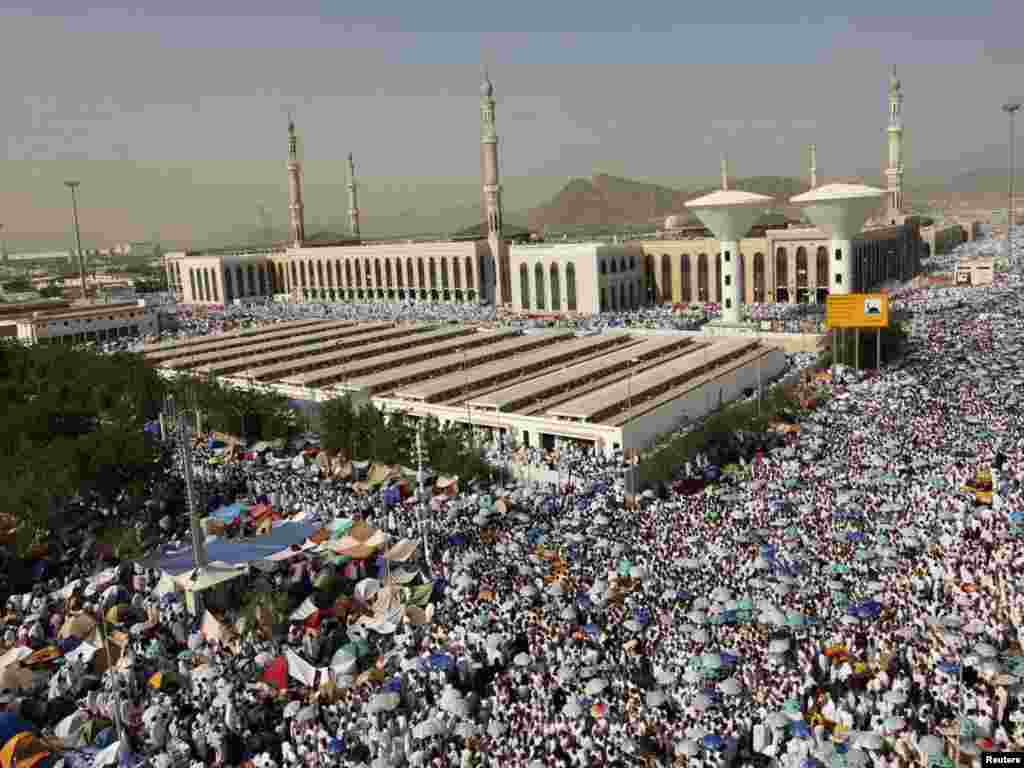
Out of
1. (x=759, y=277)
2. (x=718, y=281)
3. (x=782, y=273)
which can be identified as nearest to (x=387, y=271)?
(x=718, y=281)

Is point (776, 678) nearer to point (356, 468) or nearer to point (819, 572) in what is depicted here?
point (819, 572)

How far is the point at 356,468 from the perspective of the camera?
24.7 meters

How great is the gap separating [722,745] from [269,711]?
257 inches

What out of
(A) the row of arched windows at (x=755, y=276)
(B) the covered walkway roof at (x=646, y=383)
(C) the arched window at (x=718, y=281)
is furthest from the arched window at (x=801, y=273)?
(B) the covered walkway roof at (x=646, y=383)

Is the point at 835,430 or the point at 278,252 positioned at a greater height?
the point at 278,252

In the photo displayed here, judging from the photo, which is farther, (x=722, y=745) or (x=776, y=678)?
(x=776, y=678)

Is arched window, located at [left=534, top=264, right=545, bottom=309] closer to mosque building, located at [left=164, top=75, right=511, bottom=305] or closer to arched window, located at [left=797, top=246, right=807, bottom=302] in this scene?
mosque building, located at [left=164, top=75, right=511, bottom=305]

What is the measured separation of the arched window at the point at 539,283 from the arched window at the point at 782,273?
15935mm

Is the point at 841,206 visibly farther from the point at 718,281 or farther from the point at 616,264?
the point at 616,264

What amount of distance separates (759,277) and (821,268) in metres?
4.41

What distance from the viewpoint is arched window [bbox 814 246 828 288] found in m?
55.0

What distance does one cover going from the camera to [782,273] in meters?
57.2

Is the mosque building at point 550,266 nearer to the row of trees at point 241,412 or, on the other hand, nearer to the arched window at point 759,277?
the arched window at point 759,277

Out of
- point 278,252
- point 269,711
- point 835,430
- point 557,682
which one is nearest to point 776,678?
point 557,682
